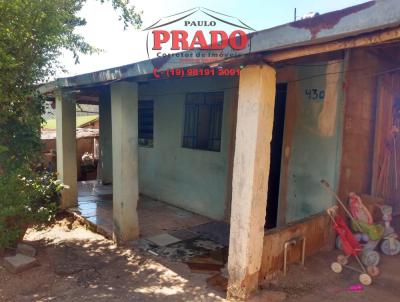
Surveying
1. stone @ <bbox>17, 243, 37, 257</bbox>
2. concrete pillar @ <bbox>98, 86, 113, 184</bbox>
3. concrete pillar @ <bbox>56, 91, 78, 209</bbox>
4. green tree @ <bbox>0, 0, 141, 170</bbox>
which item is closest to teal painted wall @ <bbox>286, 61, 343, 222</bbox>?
green tree @ <bbox>0, 0, 141, 170</bbox>

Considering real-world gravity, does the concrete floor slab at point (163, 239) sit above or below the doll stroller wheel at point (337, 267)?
below

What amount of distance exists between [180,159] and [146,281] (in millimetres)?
3640

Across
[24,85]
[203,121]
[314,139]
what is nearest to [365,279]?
[314,139]

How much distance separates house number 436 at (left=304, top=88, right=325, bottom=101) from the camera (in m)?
4.84

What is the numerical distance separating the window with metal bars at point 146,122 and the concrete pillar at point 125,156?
3.02 metres

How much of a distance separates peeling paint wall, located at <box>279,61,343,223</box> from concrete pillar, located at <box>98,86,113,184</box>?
Result: 650cm

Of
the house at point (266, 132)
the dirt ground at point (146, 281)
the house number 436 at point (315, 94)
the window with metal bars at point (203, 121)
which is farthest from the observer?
the window with metal bars at point (203, 121)

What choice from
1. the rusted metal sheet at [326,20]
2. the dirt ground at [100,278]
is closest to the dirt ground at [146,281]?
the dirt ground at [100,278]

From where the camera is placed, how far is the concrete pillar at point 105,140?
1008 cm

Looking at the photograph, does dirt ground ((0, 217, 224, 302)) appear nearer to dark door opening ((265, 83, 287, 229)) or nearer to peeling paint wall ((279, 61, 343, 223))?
peeling paint wall ((279, 61, 343, 223))

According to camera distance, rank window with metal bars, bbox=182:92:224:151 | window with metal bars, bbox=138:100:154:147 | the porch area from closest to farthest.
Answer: the porch area → window with metal bars, bbox=182:92:224:151 → window with metal bars, bbox=138:100:154:147

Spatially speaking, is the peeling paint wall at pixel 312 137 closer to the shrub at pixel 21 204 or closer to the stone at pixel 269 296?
the stone at pixel 269 296

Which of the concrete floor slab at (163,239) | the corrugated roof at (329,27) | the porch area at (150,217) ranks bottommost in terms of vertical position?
the concrete floor slab at (163,239)

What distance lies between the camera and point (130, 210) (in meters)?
5.54
